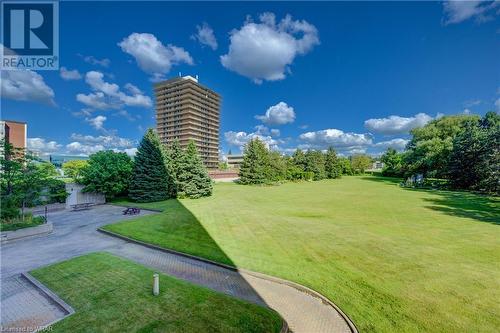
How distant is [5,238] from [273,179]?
41.7 m

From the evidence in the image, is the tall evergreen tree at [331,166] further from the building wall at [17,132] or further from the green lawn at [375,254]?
the building wall at [17,132]

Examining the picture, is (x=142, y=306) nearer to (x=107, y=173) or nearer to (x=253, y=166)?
(x=107, y=173)

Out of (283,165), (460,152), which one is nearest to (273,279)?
(460,152)

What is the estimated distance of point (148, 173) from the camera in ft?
82.1

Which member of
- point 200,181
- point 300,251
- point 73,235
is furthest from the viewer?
point 200,181

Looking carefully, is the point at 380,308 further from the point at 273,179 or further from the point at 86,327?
the point at 273,179

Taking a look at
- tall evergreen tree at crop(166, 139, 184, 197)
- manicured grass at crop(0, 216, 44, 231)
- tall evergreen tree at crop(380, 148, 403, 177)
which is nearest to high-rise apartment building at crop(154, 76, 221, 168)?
tall evergreen tree at crop(166, 139, 184, 197)

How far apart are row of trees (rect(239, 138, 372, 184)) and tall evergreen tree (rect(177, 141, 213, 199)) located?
18.2 meters

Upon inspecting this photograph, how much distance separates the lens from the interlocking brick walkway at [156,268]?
5719 mm

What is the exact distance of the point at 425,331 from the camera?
17.1ft

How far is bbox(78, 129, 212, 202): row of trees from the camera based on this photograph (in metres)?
22.6

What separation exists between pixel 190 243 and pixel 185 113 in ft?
259

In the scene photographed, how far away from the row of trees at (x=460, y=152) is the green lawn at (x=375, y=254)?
1605 centimetres

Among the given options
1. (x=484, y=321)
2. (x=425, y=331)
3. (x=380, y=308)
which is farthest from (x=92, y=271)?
(x=484, y=321)
